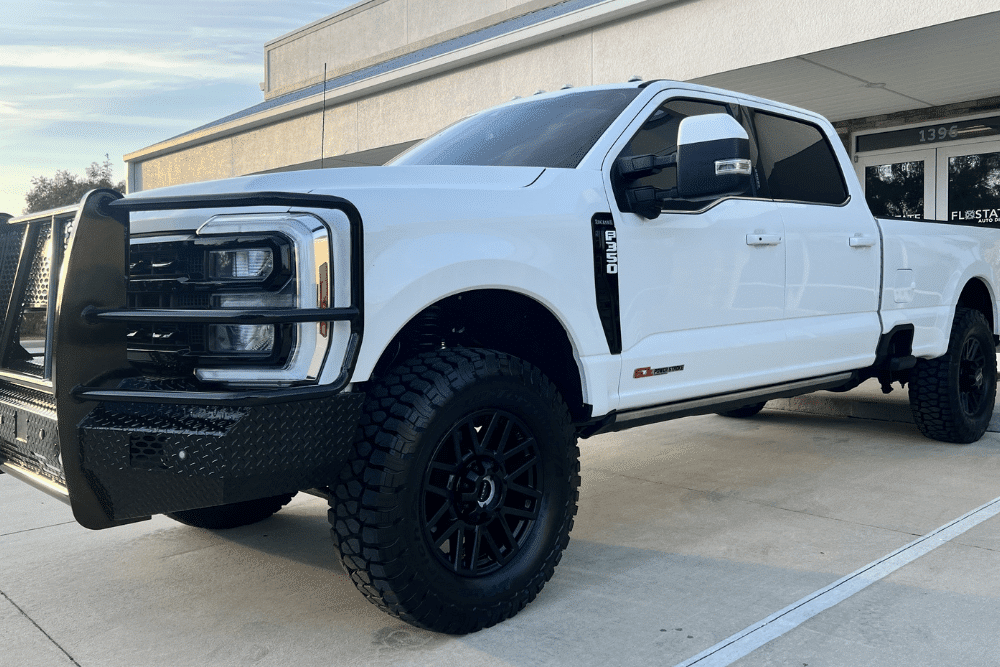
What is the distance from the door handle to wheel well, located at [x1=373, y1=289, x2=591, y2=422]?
1179 millimetres

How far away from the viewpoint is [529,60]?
44.0 ft

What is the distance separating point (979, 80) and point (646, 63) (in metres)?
4.29

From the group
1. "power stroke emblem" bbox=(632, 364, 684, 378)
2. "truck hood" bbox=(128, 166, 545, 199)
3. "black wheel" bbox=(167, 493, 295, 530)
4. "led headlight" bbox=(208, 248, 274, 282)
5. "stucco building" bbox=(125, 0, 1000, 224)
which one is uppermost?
"stucco building" bbox=(125, 0, 1000, 224)

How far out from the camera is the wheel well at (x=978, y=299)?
621 cm

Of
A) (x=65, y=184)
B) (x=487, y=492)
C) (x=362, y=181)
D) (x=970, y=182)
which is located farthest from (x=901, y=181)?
(x=65, y=184)

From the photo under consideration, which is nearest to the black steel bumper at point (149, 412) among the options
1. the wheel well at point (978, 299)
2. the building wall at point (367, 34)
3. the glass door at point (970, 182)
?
the wheel well at point (978, 299)

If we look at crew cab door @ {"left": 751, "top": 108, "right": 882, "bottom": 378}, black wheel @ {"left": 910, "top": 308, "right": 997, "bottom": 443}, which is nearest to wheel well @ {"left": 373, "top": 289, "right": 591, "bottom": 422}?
crew cab door @ {"left": 751, "top": 108, "right": 882, "bottom": 378}

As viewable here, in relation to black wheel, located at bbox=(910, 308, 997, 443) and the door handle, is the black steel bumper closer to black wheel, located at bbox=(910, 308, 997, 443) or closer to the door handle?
the door handle

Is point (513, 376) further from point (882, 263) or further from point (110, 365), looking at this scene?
point (882, 263)

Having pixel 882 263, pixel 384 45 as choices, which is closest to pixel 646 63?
pixel 882 263

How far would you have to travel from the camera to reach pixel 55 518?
452 cm

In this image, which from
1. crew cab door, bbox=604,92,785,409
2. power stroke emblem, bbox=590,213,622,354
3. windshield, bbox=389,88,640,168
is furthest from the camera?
windshield, bbox=389,88,640,168

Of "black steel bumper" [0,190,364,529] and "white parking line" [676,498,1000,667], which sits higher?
"black steel bumper" [0,190,364,529]

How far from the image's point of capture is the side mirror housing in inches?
128
